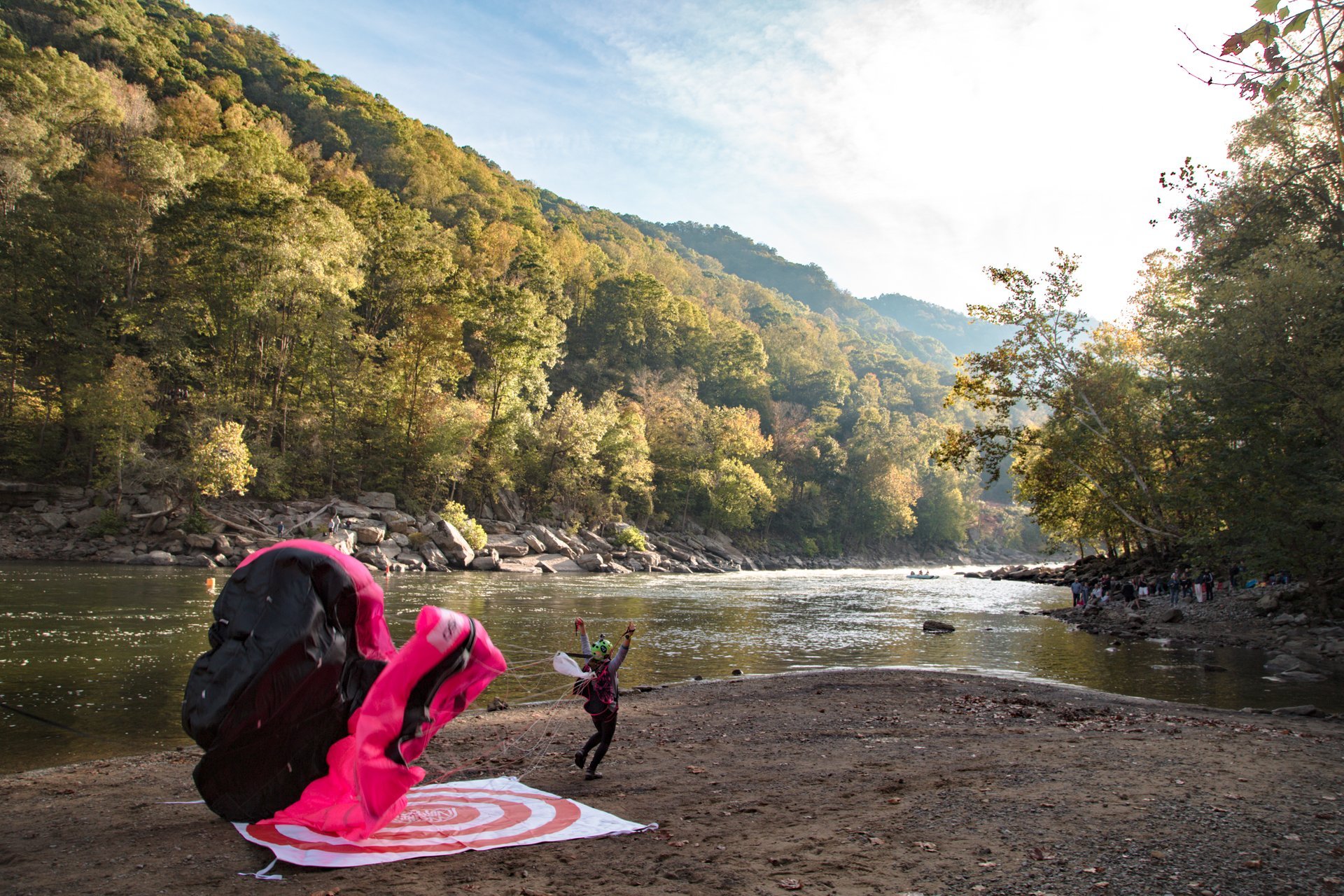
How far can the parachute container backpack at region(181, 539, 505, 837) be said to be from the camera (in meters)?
5.75

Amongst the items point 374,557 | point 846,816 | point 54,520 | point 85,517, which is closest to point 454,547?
point 374,557

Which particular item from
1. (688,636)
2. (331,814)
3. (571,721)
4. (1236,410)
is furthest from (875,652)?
(331,814)

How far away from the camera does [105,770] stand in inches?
334

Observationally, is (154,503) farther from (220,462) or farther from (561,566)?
(561,566)

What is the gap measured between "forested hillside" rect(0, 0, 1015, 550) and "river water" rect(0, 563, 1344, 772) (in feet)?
43.1

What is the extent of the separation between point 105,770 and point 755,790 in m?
7.14

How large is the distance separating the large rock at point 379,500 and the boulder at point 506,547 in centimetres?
638

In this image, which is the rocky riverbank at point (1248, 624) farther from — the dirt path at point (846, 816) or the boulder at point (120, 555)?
the boulder at point (120, 555)

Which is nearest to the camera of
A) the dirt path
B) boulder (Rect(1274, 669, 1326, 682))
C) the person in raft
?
the dirt path

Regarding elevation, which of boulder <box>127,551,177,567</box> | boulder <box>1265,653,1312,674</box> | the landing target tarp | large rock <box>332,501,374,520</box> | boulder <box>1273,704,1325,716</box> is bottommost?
boulder <box>127,551,177,567</box>

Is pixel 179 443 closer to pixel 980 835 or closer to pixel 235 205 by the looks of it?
pixel 235 205

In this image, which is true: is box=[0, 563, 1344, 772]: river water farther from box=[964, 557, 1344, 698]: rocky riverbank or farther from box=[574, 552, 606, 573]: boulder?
box=[574, 552, 606, 573]: boulder

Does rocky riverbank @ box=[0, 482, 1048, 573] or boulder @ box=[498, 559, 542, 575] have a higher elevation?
rocky riverbank @ box=[0, 482, 1048, 573]

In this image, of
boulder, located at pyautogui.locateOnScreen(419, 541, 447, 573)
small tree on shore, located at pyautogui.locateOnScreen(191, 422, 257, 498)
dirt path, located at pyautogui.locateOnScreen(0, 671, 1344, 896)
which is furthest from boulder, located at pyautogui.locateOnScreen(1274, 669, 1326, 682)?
small tree on shore, located at pyautogui.locateOnScreen(191, 422, 257, 498)
